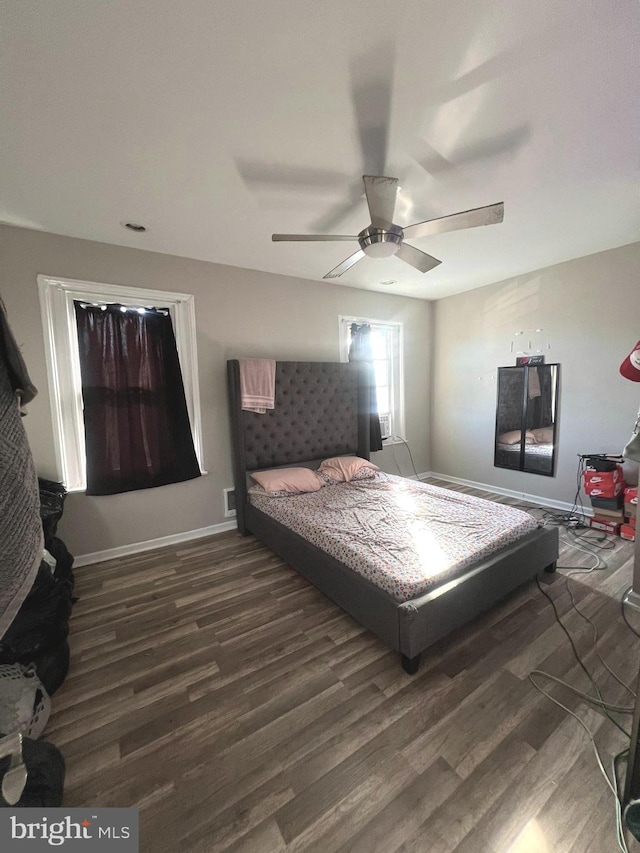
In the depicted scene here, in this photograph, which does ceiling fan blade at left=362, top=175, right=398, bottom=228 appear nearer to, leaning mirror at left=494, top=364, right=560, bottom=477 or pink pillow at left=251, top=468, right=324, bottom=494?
pink pillow at left=251, top=468, right=324, bottom=494

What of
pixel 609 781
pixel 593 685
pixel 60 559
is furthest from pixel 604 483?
pixel 60 559

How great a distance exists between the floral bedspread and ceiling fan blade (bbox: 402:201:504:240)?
177 centimetres

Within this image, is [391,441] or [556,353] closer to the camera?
[556,353]

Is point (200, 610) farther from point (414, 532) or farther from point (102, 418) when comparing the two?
point (102, 418)

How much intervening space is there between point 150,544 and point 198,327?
2022 mm

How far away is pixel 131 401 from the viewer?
272 centimetres

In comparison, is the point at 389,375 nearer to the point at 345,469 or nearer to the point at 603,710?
the point at 345,469

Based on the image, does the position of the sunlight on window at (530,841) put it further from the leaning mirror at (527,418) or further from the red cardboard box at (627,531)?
the leaning mirror at (527,418)

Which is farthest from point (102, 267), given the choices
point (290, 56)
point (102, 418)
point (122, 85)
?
point (290, 56)

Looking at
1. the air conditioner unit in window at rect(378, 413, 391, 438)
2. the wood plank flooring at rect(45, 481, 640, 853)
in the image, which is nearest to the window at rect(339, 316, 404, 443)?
the air conditioner unit in window at rect(378, 413, 391, 438)

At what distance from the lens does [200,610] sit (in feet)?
6.84

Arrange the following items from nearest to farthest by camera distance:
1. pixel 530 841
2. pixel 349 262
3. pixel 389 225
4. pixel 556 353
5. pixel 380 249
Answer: pixel 530 841 → pixel 389 225 → pixel 380 249 → pixel 349 262 → pixel 556 353

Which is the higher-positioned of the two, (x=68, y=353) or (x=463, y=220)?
(x=463, y=220)

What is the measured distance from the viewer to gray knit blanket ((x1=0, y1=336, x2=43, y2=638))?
58 centimetres
